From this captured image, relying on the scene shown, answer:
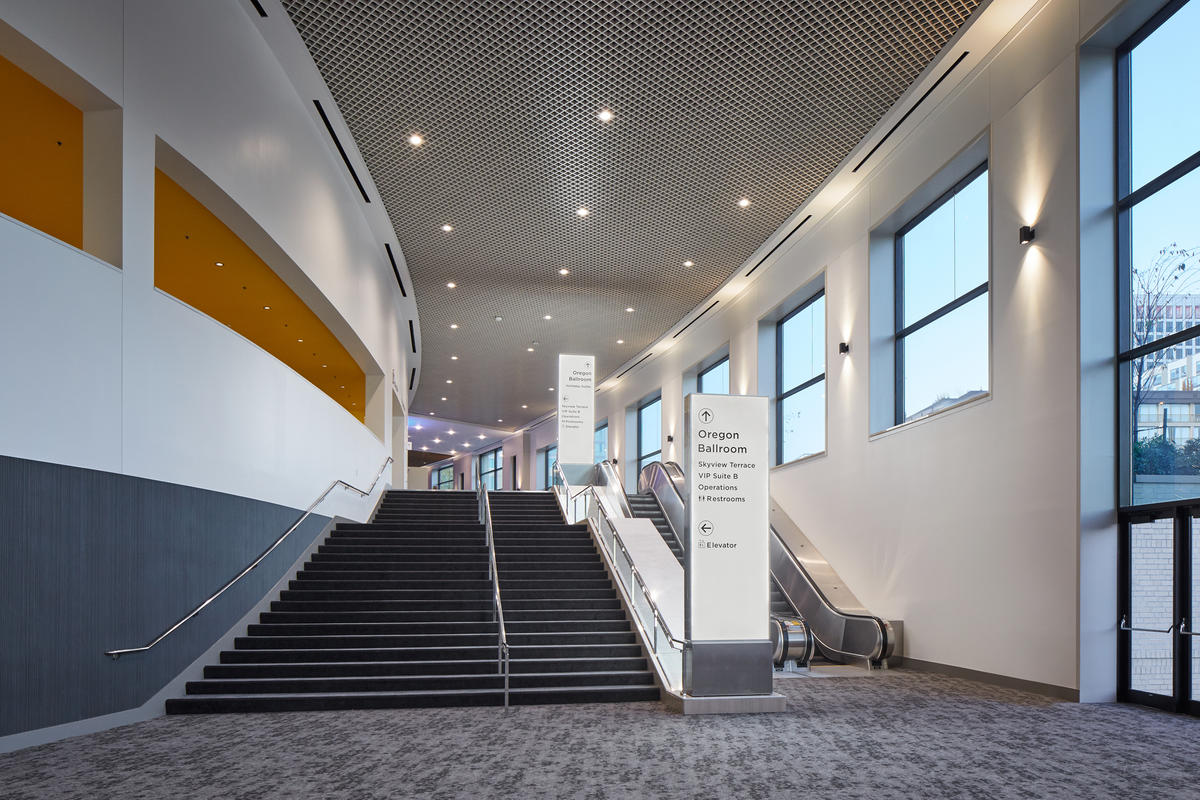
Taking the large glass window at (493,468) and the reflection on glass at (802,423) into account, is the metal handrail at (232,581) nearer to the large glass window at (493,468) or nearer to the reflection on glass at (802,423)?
the reflection on glass at (802,423)

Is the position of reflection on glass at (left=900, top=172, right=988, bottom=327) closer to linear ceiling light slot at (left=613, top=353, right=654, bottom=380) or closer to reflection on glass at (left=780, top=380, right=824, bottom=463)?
reflection on glass at (left=780, top=380, right=824, bottom=463)

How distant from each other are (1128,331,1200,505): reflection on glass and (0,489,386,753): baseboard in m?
8.43

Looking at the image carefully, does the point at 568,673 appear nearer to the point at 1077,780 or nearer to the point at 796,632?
the point at 796,632

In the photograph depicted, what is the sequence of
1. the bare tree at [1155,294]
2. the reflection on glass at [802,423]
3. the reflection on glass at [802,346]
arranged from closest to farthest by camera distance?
the bare tree at [1155,294]
the reflection on glass at [802,423]
the reflection on glass at [802,346]

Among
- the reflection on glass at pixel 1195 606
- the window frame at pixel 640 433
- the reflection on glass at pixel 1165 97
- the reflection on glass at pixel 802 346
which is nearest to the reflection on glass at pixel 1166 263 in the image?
the reflection on glass at pixel 1165 97

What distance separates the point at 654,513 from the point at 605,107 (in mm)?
8645

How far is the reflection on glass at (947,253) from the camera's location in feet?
35.8

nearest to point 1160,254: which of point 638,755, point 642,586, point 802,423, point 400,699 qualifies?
point 642,586

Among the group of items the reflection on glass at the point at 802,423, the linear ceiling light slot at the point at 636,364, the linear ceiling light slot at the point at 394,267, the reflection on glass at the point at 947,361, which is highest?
the linear ceiling light slot at the point at 394,267

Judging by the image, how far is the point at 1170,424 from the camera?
25.5ft

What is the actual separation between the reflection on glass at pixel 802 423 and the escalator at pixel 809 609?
115 centimetres

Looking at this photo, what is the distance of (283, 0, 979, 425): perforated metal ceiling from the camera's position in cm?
926

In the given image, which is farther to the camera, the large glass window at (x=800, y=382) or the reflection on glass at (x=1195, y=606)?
the large glass window at (x=800, y=382)

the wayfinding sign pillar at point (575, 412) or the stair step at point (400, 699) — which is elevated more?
the wayfinding sign pillar at point (575, 412)
